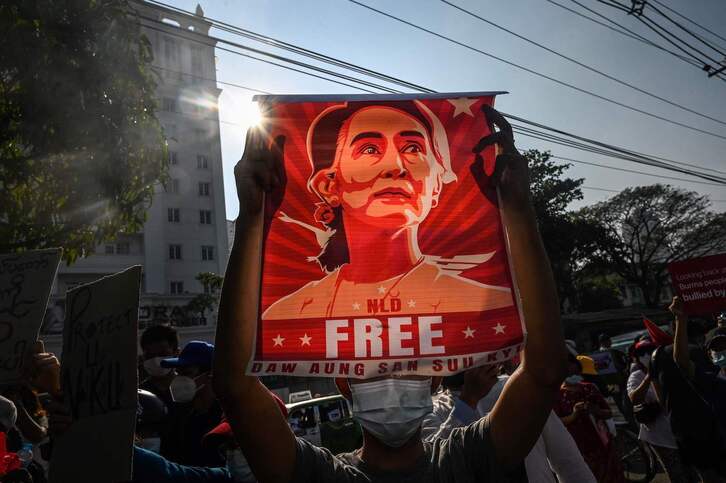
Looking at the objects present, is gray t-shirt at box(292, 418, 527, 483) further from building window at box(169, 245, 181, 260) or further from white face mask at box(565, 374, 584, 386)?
building window at box(169, 245, 181, 260)

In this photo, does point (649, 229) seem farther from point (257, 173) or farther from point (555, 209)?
point (257, 173)

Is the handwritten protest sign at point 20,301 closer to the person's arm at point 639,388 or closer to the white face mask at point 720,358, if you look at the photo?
the person's arm at point 639,388

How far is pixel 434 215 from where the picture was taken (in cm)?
201

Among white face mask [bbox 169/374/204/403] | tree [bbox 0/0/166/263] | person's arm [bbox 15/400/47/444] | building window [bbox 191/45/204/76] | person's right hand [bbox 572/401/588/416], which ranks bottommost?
person's arm [bbox 15/400/47/444]

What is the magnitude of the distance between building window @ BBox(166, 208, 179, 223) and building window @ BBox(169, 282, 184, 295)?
15.6ft

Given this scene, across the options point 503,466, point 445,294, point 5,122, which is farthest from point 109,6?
point 503,466

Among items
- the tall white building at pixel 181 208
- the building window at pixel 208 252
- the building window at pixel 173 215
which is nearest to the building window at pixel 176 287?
the tall white building at pixel 181 208

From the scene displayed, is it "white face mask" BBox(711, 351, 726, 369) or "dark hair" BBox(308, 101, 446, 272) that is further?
"white face mask" BBox(711, 351, 726, 369)

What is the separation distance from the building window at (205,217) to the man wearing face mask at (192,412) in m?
40.3

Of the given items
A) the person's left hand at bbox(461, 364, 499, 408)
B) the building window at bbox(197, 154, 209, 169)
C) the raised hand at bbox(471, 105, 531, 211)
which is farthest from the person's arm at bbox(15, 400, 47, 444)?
the building window at bbox(197, 154, 209, 169)

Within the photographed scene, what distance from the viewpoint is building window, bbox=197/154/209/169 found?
42.8 m

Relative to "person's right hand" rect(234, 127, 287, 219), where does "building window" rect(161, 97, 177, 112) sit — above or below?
above

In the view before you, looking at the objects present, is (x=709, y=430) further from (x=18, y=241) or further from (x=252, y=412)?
(x=18, y=241)

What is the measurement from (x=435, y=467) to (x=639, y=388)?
453 cm
